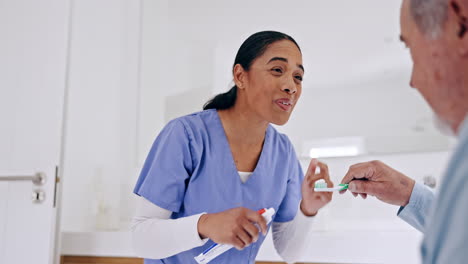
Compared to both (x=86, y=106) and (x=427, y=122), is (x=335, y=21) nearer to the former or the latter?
(x=427, y=122)

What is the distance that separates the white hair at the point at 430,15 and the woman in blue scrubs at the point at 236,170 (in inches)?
20.4

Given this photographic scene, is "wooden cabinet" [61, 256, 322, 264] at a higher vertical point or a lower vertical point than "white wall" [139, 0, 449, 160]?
lower

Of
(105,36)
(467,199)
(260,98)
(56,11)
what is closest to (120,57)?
(105,36)

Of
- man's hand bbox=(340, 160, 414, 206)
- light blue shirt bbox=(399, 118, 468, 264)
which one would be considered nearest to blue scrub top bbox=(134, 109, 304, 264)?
man's hand bbox=(340, 160, 414, 206)

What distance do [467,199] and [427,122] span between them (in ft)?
4.27

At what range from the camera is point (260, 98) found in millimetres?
1079

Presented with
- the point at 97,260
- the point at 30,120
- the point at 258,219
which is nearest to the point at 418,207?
the point at 258,219

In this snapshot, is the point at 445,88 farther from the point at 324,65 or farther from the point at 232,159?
the point at 324,65

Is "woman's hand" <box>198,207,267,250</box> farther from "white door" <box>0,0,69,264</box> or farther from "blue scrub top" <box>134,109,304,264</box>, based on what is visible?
"white door" <box>0,0,69,264</box>

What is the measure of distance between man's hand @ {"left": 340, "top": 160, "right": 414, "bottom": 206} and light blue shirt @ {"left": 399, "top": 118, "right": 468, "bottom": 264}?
0.58 meters

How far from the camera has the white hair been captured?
496mm

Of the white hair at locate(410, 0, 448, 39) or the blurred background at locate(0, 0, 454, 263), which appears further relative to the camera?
the blurred background at locate(0, 0, 454, 263)

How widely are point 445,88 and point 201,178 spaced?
2.07ft

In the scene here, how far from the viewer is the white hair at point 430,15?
0.50m
